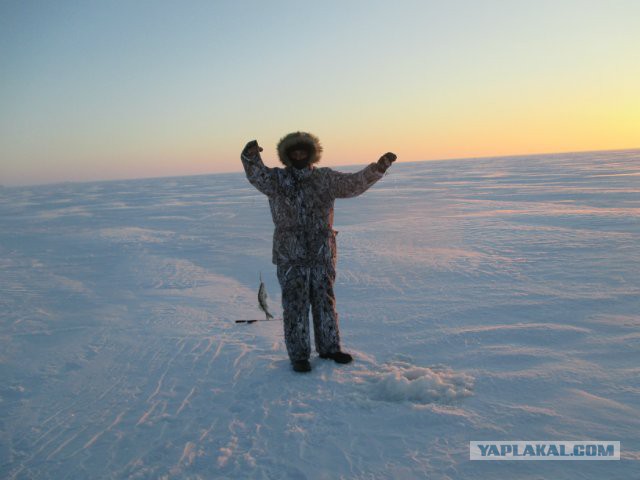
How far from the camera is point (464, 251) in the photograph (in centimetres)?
753

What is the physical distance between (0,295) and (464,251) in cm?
725

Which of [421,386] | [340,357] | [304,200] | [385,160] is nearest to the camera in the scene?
[421,386]

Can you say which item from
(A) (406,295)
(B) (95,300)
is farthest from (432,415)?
(B) (95,300)

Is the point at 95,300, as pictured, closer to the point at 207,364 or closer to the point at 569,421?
the point at 207,364

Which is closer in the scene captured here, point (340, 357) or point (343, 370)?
point (343, 370)

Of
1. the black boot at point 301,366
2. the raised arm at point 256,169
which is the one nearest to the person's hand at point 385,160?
the raised arm at point 256,169

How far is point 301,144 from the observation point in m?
3.27

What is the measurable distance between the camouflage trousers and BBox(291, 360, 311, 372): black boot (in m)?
0.03

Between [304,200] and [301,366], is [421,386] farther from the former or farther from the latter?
[304,200]

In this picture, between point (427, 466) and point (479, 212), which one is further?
point (479, 212)

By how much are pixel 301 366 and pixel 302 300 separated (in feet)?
1.66

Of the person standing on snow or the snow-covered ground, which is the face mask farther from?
the snow-covered ground

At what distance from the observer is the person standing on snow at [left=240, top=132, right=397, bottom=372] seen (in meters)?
3.21

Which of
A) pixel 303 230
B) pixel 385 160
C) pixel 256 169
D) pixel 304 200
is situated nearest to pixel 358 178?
pixel 385 160
